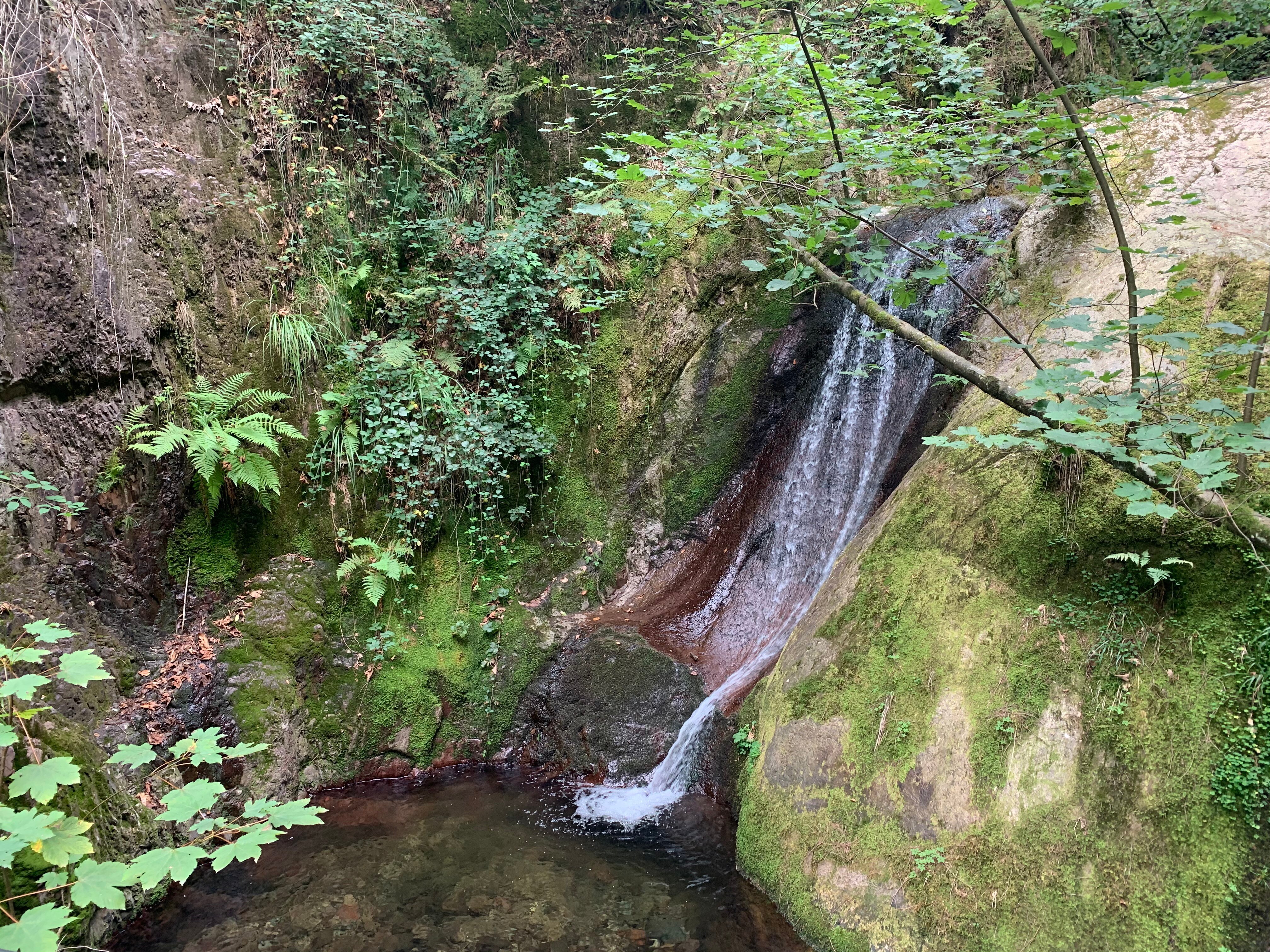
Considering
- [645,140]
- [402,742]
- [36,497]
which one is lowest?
[402,742]

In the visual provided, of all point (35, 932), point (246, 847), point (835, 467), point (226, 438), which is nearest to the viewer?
point (35, 932)

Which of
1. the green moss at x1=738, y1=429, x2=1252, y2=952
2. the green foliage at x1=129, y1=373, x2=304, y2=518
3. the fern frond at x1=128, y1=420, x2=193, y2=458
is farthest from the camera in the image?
the green foliage at x1=129, y1=373, x2=304, y2=518

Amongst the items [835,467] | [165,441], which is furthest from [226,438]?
[835,467]

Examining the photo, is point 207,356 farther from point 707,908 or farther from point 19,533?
point 707,908

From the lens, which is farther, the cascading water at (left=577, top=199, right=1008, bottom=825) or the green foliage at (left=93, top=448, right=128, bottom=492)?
the cascading water at (left=577, top=199, right=1008, bottom=825)

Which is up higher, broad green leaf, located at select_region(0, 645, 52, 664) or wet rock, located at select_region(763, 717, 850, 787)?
broad green leaf, located at select_region(0, 645, 52, 664)

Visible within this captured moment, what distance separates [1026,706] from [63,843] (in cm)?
421

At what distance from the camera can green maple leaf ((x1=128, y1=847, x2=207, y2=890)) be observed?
2068 millimetres

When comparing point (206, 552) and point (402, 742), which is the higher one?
point (206, 552)

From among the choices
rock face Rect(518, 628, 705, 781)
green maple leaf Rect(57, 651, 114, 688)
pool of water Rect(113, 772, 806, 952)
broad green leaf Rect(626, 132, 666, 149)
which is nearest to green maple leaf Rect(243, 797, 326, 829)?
green maple leaf Rect(57, 651, 114, 688)

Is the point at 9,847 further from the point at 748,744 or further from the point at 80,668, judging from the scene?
the point at 748,744

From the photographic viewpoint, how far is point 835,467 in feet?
22.6

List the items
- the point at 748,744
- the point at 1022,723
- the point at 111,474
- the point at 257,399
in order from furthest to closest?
the point at 257,399 → the point at 111,474 → the point at 748,744 → the point at 1022,723

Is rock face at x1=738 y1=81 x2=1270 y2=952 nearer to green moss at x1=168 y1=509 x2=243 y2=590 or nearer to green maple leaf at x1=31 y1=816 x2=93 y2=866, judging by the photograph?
green maple leaf at x1=31 y1=816 x2=93 y2=866
